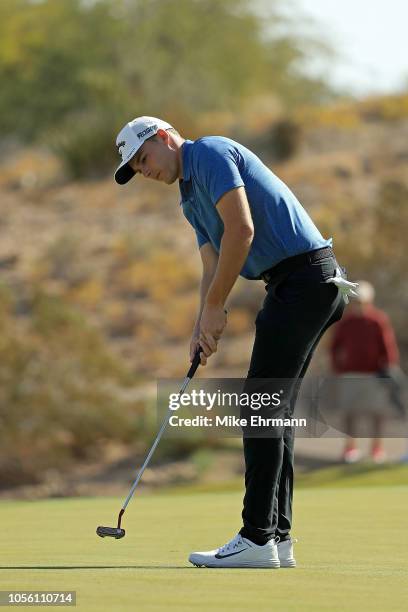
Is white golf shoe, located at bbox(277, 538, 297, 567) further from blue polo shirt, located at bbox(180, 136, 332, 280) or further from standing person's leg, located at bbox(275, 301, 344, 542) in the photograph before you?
blue polo shirt, located at bbox(180, 136, 332, 280)

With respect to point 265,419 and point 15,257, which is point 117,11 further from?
point 265,419

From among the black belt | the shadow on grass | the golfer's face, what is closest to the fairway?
the shadow on grass

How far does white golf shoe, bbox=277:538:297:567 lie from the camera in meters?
6.24

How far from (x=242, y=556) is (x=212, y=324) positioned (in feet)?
3.34

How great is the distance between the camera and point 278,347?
6.28 metres

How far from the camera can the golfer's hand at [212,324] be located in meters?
6.40

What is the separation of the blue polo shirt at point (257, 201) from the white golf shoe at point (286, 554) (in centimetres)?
122

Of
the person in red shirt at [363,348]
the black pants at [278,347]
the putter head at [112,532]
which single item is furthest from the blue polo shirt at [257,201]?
the person in red shirt at [363,348]

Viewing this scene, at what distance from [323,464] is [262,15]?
1403 inches

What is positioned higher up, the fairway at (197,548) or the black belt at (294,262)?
the black belt at (294,262)

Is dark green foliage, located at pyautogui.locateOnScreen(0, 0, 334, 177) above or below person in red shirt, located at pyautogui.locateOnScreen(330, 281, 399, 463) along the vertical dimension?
above

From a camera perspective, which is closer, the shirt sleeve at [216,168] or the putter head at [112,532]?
the shirt sleeve at [216,168]

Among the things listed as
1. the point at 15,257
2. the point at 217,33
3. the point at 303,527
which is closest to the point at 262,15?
the point at 217,33

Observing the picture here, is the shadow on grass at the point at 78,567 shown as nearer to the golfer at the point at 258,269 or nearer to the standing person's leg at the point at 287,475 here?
the golfer at the point at 258,269
